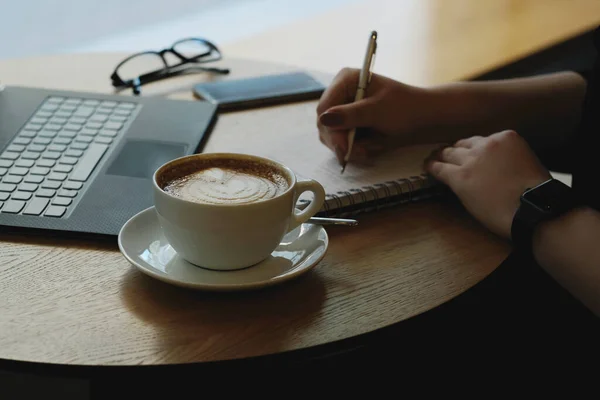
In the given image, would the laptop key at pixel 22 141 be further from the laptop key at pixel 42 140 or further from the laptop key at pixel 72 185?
the laptop key at pixel 72 185

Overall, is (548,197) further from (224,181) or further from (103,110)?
(103,110)

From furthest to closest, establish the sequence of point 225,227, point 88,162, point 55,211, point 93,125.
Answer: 1. point 93,125
2. point 88,162
3. point 55,211
4. point 225,227

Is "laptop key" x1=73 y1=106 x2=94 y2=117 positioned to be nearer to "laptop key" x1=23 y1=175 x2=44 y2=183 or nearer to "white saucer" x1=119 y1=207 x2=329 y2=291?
"laptop key" x1=23 y1=175 x2=44 y2=183

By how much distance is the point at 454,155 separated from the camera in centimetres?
81

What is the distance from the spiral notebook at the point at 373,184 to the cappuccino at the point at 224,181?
79 millimetres

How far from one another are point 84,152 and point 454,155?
Result: 0.42 meters

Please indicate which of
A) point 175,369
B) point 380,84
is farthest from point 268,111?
point 175,369

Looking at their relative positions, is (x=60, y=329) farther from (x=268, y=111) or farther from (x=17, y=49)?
(x=17, y=49)

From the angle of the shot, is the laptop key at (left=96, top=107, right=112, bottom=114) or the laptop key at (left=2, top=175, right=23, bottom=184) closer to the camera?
the laptop key at (left=2, top=175, right=23, bottom=184)

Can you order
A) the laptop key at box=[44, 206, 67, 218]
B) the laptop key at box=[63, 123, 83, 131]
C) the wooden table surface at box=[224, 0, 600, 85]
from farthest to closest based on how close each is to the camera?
the wooden table surface at box=[224, 0, 600, 85]
the laptop key at box=[63, 123, 83, 131]
the laptop key at box=[44, 206, 67, 218]

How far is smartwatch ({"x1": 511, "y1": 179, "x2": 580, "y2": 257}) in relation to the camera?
2.30ft

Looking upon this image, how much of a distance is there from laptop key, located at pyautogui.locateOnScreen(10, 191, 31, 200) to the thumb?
328mm

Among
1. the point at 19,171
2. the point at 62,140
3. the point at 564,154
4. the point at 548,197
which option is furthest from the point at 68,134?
the point at 564,154

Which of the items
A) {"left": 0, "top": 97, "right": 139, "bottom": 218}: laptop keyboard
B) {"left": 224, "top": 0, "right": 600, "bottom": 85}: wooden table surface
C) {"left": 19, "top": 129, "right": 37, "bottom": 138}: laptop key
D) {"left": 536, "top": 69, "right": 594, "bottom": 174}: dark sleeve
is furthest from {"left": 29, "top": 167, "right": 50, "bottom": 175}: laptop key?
{"left": 224, "top": 0, "right": 600, "bottom": 85}: wooden table surface
